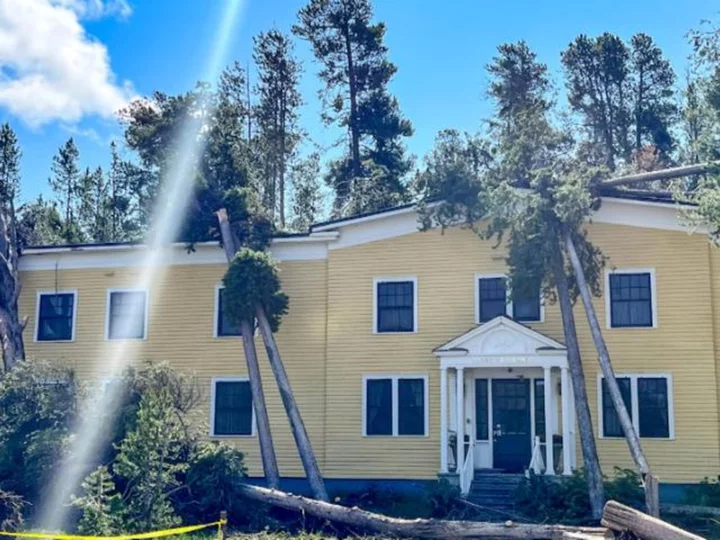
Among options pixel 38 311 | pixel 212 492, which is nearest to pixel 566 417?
pixel 212 492

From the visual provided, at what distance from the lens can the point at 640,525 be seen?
11.1 m

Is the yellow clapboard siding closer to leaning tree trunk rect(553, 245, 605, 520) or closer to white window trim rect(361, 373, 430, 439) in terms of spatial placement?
white window trim rect(361, 373, 430, 439)

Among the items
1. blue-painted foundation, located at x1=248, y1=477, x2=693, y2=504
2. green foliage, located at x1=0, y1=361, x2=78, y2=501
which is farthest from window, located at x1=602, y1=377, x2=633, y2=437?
green foliage, located at x1=0, y1=361, x2=78, y2=501

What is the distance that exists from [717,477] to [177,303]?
46.2 feet

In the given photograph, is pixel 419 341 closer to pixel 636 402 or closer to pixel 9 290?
pixel 636 402

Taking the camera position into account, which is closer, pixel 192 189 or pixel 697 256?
pixel 697 256

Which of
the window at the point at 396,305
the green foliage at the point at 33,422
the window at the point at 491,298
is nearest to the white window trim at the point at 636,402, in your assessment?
the window at the point at 491,298

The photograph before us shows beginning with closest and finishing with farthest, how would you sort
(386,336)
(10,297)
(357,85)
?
1. (386,336)
2. (10,297)
3. (357,85)

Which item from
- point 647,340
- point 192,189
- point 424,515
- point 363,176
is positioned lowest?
point 424,515

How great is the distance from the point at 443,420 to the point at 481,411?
4.47ft

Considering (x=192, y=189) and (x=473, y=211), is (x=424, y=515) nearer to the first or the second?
(x=473, y=211)

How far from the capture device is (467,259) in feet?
72.1

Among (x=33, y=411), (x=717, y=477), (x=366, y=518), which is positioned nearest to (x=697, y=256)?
(x=717, y=477)

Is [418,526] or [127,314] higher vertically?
[127,314]
